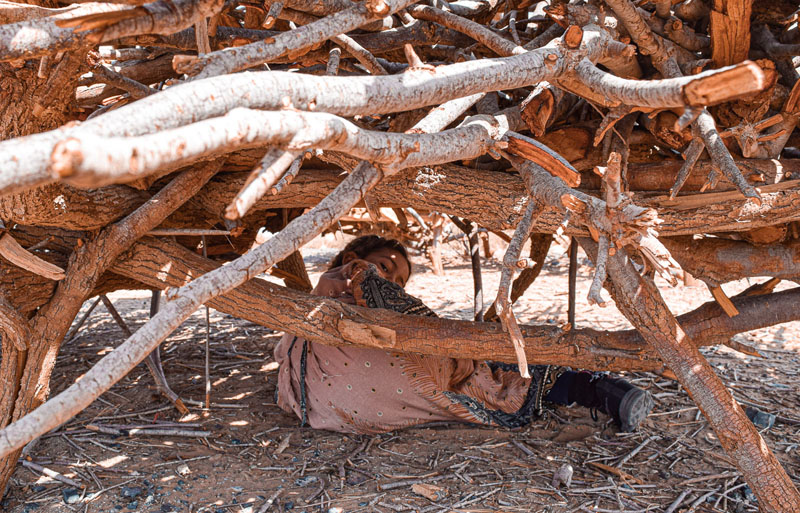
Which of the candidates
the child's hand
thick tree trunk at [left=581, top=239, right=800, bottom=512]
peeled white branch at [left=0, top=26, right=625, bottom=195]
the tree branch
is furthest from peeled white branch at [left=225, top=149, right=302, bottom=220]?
the child's hand

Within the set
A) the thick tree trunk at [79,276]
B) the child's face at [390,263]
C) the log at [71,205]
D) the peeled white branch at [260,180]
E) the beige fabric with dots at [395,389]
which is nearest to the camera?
the peeled white branch at [260,180]

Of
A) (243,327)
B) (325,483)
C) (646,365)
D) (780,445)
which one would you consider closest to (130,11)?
(325,483)

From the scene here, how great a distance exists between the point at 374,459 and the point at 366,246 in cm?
171

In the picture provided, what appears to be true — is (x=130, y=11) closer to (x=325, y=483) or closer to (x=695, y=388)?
(x=695, y=388)

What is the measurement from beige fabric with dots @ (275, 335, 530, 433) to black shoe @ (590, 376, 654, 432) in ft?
1.63

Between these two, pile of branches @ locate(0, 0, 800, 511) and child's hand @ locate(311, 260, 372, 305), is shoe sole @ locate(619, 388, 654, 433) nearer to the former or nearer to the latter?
pile of branches @ locate(0, 0, 800, 511)

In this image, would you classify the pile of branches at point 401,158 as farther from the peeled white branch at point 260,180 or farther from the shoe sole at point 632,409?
the shoe sole at point 632,409

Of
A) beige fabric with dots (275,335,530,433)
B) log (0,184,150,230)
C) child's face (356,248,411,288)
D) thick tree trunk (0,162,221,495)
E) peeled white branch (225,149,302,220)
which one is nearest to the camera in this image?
peeled white branch (225,149,302,220)

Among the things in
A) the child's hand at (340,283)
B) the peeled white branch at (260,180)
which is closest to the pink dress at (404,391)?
the child's hand at (340,283)

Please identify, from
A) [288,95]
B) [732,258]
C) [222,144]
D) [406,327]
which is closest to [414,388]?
[406,327]

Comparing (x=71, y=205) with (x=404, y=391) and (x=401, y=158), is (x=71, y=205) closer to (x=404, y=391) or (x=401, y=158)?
(x=401, y=158)

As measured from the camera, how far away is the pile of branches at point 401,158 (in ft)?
3.79

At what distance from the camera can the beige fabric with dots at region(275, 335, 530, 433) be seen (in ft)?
11.7

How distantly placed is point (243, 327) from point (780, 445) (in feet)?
16.2
